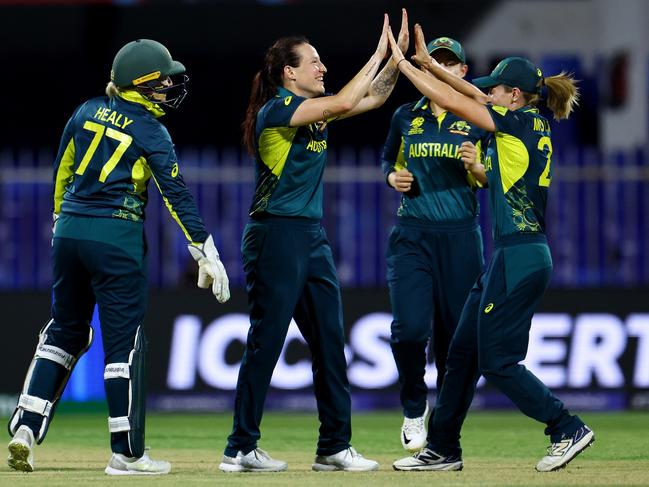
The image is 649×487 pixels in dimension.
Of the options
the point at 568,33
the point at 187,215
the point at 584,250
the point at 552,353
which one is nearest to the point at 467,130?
the point at 187,215

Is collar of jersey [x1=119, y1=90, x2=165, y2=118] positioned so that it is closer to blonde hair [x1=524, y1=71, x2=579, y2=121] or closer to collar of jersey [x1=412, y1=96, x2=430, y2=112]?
collar of jersey [x1=412, y1=96, x2=430, y2=112]

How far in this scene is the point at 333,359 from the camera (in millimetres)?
7609

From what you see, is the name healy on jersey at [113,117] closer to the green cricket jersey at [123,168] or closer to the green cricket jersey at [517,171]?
the green cricket jersey at [123,168]

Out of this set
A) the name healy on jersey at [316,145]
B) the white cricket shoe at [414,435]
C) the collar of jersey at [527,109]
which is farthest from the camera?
the white cricket shoe at [414,435]

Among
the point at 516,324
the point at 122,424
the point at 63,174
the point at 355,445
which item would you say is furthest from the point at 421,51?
the point at 355,445

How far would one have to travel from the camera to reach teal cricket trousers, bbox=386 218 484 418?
27.1ft

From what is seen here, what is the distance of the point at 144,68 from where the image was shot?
745 centimetres

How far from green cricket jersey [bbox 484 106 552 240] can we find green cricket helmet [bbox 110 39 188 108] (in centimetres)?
157

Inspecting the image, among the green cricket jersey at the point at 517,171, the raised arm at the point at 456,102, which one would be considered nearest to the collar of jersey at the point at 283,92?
the raised arm at the point at 456,102

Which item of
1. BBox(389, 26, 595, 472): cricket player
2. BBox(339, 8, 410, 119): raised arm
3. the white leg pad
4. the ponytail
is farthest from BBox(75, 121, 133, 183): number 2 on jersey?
the ponytail

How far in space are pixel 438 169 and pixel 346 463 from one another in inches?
70.8

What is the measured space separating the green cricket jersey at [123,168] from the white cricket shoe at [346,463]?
1281 mm

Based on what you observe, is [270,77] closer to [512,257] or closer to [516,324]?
[512,257]

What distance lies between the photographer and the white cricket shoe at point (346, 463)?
7.52 m
